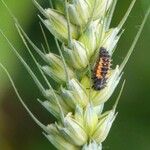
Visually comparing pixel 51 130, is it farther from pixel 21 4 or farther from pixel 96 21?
pixel 21 4

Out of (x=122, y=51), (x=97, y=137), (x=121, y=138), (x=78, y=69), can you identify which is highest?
(x=78, y=69)

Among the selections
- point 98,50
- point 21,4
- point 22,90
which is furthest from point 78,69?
point 22,90

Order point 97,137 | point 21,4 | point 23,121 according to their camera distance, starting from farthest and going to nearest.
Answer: point 23,121
point 21,4
point 97,137
